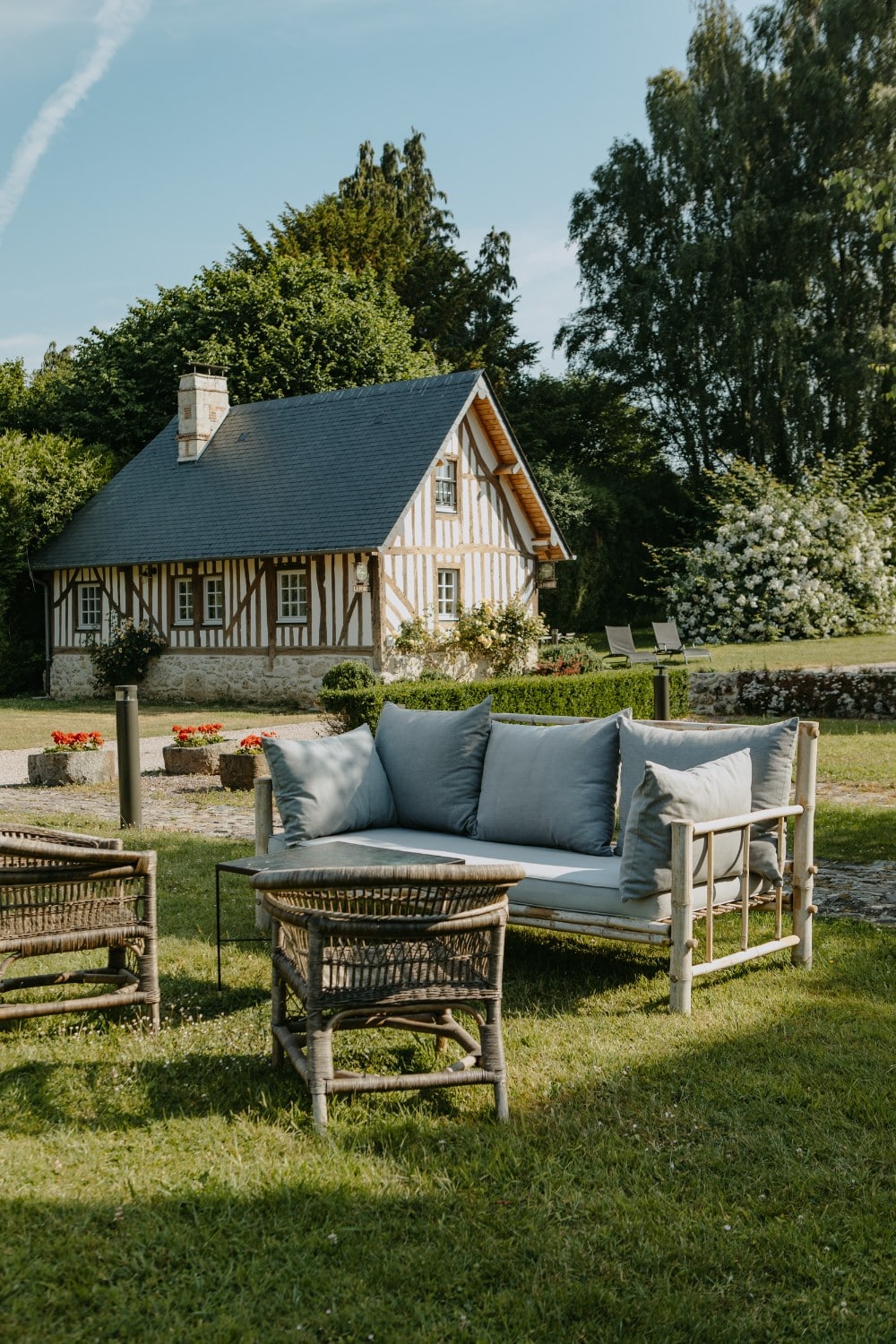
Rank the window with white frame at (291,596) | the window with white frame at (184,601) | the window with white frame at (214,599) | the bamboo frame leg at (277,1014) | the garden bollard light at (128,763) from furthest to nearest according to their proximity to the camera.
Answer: the window with white frame at (184,601) → the window with white frame at (214,599) → the window with white frame at (291,596) → the garden bollard light at (128,763) → the bamboo frame leg at (277,1014)

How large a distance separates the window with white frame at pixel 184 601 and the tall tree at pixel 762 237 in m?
13.1

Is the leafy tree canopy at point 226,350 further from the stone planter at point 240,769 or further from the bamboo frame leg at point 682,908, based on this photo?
the bamboo frame leg at point 682,908

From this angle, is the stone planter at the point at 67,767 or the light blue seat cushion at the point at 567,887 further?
the stone planter at the point at 67,767

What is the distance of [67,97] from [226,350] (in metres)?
17.1

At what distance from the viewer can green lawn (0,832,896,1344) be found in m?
2.73

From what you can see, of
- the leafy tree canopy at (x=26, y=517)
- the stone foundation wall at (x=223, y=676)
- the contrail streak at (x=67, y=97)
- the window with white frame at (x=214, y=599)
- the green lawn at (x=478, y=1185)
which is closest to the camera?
the green lawn at (x=478, y=1185)

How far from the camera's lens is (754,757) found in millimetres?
5535

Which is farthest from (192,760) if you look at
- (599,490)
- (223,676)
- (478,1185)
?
(599,490)

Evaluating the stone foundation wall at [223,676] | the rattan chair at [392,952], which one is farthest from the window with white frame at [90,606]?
the rattan chair at [392,952]

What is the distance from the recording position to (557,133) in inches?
489

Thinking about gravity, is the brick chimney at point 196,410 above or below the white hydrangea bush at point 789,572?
above

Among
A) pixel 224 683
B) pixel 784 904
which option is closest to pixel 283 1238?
pixel 784 904

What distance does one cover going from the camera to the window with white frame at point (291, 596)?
21.8 metres

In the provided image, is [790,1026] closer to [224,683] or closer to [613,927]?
[613,927]
